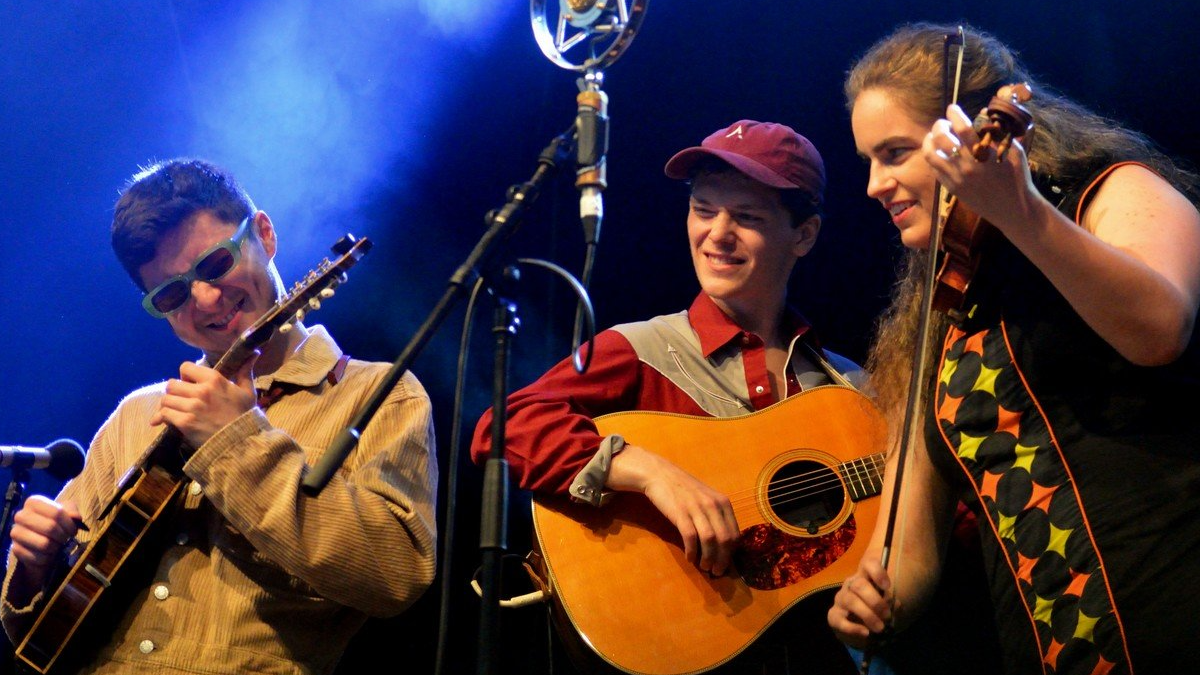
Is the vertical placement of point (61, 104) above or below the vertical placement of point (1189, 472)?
above

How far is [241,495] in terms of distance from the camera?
215 centimetres

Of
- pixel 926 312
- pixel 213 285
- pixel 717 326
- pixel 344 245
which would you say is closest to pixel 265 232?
pixel 213 285

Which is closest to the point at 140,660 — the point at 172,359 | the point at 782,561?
the point at 782,561

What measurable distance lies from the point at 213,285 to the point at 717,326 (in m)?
1.33

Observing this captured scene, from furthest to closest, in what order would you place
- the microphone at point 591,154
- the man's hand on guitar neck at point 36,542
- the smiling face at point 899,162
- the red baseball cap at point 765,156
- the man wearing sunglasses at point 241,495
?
the red baseball cap at point 765,156
the man's hand on guitar neck at point 36,542
the man wearing sunglasses at point 241,495
the smiling face at point 899,162
the microphone at point 591,154

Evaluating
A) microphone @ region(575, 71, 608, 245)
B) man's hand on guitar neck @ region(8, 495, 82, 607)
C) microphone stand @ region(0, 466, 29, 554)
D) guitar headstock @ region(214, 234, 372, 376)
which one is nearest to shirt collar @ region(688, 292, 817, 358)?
guitar headstock @ region(214, 234, 372, 376)

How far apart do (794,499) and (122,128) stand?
297 centimetres

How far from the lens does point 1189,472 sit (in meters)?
1.56

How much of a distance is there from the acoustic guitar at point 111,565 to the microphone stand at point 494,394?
2.41 feet

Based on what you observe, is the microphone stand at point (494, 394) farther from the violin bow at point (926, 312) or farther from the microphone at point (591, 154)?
the violin bow at point (926, 312)

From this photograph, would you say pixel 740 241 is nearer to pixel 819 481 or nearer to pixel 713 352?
pixel 713 352

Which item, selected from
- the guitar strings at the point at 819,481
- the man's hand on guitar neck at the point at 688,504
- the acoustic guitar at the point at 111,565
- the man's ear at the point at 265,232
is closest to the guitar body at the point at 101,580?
the acoustic guitar at the point at 111,565

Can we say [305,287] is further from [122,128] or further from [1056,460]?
[122,128]

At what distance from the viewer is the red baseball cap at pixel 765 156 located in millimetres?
2744
